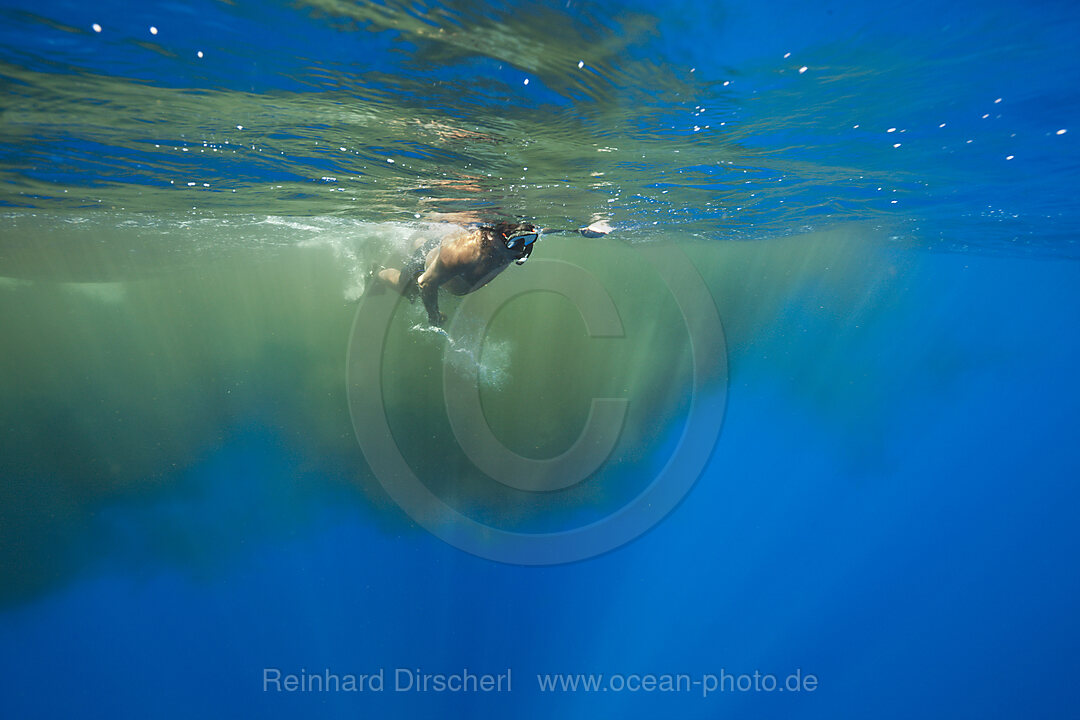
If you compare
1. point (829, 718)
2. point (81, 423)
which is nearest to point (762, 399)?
point (829, 718)

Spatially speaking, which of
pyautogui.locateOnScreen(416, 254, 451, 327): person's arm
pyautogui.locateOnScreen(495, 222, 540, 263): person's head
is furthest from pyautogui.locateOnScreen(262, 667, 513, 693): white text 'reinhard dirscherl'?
pyautogui.locateOnScreen(495, 222, 540, 263): person's head

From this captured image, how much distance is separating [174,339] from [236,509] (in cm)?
1014

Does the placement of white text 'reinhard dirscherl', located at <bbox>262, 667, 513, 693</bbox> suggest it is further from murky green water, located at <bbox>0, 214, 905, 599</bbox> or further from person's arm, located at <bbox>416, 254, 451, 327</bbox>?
person's arm, located at <bbox>416, 254, 451, 327</bbox>

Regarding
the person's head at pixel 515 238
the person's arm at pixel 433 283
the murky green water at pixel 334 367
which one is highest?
the person's head at pixel 515 238

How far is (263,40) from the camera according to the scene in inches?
172

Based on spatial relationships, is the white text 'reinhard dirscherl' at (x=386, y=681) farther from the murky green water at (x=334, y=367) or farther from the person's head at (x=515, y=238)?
the person's head at (x=515, y=238)

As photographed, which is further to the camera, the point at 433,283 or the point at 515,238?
the point at 515,238

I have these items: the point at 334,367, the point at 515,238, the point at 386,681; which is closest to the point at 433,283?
the point at 515,238

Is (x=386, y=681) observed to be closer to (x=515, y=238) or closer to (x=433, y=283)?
(x=433, y=283)

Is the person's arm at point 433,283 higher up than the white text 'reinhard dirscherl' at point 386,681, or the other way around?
the person's arm at point 433,283

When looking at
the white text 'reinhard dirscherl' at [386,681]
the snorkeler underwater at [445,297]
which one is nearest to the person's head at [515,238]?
the snorkeler underwater at [445,297]

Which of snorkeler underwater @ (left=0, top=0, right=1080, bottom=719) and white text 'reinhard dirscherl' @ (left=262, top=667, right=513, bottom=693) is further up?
snorkeler underwater @ (left=0, top=0, right=1080, bottom=719)

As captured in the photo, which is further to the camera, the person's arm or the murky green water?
the murky green water

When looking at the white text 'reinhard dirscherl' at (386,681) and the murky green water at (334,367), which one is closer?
the white text 'reinhard dirscherl' at (386,681)
